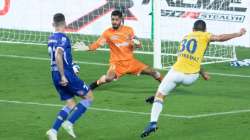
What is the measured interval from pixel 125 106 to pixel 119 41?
2.34m

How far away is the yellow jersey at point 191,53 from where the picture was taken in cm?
1510

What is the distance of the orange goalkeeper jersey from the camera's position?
779 inches

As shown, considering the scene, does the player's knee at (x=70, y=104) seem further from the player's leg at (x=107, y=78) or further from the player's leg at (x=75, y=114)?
the player's leg at (x=107, y=78)

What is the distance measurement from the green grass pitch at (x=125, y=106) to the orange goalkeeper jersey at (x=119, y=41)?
0.87 meters

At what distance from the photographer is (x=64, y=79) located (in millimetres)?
13930

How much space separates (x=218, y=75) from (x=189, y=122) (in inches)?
298

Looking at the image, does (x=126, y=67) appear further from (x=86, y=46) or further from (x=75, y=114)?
(x=75, y=114)

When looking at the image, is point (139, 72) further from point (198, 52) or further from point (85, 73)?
point (198, 52)

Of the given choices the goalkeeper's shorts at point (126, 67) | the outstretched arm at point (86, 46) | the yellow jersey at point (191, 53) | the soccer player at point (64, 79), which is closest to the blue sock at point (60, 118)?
the soccer player at point (64, 79)

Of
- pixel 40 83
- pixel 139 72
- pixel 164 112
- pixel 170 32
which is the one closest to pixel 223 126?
pixel 164 112

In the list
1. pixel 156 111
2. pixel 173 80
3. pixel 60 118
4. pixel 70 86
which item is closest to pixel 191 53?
pixel 173 80

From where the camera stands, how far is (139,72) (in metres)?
20.0

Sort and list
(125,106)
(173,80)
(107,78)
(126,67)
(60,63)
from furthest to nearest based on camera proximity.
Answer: (126,67)
(107,78)
(125,106)
(173,80)
(60,63)

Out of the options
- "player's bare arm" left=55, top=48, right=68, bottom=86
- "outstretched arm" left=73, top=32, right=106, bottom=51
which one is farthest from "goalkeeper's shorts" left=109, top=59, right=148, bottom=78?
"player's bare arm" left=55, top=48, right=68, bottom=86
